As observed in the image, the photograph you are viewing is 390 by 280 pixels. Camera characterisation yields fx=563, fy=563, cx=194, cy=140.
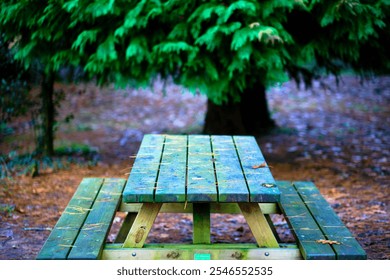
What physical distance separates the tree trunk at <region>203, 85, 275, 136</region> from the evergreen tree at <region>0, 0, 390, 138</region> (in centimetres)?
148

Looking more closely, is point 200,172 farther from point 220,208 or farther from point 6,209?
point 6,209

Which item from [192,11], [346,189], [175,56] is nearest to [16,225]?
[175,56]

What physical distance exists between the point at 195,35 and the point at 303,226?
3194mm

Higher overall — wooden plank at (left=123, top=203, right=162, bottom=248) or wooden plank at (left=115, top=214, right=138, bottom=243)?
wooden plank at (left=123, top=203, right=162, bottom=248)

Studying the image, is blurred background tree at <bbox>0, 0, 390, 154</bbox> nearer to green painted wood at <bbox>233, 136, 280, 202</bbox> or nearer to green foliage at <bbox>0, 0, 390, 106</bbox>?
green foliage at <bbox>0, 0, 390, 106</bbox>

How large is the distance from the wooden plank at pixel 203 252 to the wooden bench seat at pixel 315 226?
5.2 inches

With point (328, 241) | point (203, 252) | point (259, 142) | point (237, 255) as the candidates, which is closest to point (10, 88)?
point (259, 142)

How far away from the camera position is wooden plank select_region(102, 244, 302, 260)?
3.52m

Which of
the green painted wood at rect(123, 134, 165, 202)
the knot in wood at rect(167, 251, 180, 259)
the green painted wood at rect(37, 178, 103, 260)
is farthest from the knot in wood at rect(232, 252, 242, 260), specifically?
the green painted wood at rect(37, 178, 103, 260)

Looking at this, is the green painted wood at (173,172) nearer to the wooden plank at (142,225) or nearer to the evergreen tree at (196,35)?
the wooden plank at (142,225)

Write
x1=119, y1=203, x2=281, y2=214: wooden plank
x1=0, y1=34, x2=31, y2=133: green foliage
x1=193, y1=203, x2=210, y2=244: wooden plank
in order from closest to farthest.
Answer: x1=193, y1=203, x2=210, y2=244: wooden plank < x1=119, y1=203, x2=281, y2=214: wooden plank < x1=0, y1=34, x2=31, y2=133: green foliage

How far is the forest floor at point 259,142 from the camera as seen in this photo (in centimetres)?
541

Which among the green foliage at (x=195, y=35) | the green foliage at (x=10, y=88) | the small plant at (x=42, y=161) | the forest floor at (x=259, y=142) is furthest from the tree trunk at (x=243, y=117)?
the green foliage at (x=10, y=88)

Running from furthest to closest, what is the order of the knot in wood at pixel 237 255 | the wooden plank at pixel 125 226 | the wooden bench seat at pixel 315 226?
the wooden plank at pixel 125 226
the knot in wood at pixel 237 255
the wooden bench seat at pixel 315 226
